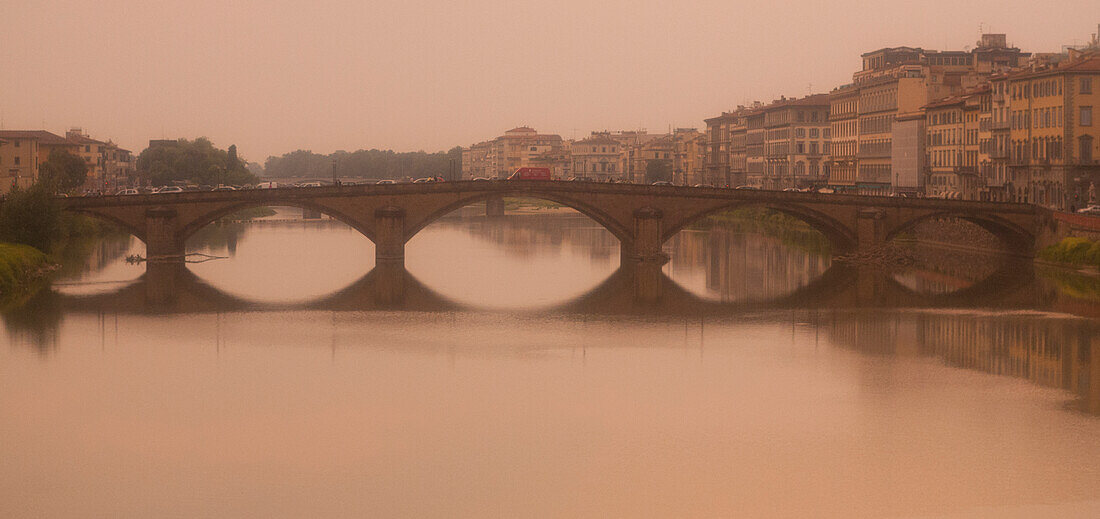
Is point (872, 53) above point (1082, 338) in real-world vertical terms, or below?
above

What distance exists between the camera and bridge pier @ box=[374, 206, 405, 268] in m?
68.4

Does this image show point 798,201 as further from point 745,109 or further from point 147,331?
point 745,109

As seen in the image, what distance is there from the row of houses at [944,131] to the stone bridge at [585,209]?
4788 millimetres

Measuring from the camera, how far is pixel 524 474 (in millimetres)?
26750

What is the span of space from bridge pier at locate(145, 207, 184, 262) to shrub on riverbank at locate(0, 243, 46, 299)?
230 inches

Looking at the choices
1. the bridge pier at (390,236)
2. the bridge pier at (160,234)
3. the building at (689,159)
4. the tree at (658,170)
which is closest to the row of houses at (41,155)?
the bridge pier at (160,234)

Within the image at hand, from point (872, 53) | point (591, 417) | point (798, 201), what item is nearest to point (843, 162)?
point (872, 53)

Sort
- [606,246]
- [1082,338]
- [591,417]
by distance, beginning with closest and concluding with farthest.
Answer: [591,417], [1082,338], [606,246]

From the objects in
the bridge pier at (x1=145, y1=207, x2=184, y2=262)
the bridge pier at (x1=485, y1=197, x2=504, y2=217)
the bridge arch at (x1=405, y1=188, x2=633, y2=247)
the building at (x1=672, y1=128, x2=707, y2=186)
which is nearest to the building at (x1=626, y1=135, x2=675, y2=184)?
the building at (x1=672, y1=128, x2=707, y2=186)

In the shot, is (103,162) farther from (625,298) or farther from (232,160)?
(625,298)

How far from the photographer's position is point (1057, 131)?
226 ft

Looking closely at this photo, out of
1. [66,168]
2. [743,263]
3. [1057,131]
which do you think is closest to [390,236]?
[743,263]

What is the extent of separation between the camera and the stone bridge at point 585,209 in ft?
222

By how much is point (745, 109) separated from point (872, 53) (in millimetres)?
38851
